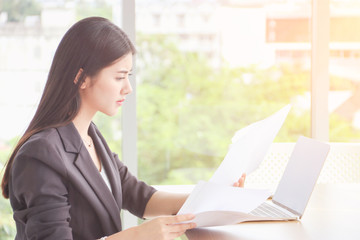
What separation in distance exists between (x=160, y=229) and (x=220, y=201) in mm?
156

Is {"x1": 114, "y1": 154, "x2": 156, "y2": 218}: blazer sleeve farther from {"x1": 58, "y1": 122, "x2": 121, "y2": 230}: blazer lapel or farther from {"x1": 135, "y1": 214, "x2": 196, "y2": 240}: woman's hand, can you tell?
{"x1": 135, "y1": 214, "x2": 196, "y2": 240}: woman's hand

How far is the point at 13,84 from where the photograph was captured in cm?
328

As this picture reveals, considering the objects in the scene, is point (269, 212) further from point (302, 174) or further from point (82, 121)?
point (82, 121)

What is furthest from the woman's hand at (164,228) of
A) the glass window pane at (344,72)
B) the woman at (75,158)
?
the glass window pane at (344,72)

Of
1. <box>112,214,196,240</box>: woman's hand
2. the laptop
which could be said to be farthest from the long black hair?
the laptop

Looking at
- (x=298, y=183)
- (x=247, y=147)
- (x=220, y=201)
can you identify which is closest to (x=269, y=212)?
(x=298, y=183)

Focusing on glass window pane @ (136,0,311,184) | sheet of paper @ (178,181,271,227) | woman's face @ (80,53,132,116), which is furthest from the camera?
glass window pane @ (136,0,311,184)

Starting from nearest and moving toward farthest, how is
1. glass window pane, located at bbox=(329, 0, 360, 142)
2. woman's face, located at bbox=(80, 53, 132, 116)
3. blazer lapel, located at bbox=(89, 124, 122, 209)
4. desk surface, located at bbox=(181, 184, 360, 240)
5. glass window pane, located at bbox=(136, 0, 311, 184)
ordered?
desk surface, located at bbox=(181, 184, 360, 240), woman's face, located at bbox=(80, 53, 132, 116), blazer lapel, located at bbox=(89, 124, 122, 209), glass window pane, located at bbox=(136, 0, 311, 184), glass window pane, located at bbox=(329, 0, 360, 142)

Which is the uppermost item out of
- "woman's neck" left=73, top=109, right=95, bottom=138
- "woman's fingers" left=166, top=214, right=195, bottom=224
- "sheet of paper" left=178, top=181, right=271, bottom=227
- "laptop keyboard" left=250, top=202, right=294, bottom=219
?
"woman's neck" left=73, top=109, right=95, bottom=138

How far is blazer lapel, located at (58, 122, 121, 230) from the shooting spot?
1494 millimetres

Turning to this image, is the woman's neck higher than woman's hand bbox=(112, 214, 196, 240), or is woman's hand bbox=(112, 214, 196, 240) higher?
the woman's neck

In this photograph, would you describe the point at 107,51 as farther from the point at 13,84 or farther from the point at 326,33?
the point at 326,33

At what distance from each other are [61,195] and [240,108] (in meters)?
2.16

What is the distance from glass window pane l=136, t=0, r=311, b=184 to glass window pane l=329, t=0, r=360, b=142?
16 centimetres
